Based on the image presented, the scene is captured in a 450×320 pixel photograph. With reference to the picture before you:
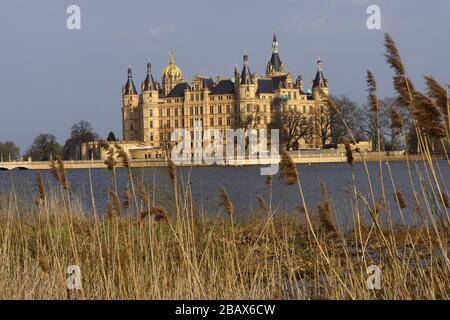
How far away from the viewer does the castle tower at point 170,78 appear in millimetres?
82750

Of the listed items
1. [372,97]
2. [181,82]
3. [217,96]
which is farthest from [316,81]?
A: [372,97]

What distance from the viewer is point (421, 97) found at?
2.96 meters

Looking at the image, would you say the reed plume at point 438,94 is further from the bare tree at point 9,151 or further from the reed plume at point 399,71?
the bare tree at point 9,151

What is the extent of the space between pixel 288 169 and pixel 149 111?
256 feet

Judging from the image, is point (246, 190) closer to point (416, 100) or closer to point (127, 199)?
point (127, 199)

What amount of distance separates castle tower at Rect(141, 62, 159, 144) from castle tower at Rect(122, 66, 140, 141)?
2960 mm

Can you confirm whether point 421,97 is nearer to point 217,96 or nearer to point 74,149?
point 74,149

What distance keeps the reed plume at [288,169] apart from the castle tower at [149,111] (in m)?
76.6

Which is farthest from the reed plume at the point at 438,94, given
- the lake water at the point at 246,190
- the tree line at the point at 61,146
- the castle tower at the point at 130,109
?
the castle tower at the point at 130,109

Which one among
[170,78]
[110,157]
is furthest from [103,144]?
[170,78]

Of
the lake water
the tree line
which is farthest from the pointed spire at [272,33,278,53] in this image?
the lake water
